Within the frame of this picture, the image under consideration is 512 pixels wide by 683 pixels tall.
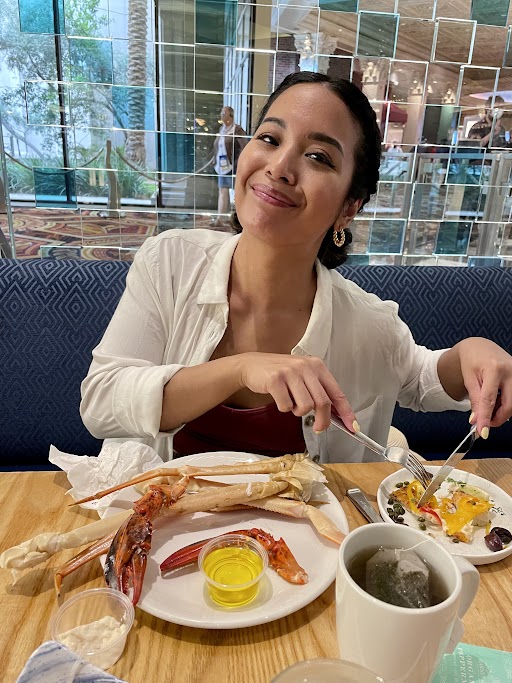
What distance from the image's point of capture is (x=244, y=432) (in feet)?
4.64

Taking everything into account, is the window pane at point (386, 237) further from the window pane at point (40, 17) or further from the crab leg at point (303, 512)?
the crab leg at point (303, 512)

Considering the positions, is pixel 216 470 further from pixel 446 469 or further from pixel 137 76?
pixel 137 76

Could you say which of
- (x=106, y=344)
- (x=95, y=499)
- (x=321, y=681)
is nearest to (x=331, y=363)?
(x=106, y=344)

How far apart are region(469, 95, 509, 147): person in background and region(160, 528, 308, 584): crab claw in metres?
3.10

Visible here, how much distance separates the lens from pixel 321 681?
17.8 inches

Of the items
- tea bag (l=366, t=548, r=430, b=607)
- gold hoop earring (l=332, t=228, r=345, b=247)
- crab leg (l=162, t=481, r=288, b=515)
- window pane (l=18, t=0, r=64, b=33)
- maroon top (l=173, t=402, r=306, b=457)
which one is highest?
window pane (l=18, t=0, r=64, b=33)

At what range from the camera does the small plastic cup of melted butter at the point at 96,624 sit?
672mm

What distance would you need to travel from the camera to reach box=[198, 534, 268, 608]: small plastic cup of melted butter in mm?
750

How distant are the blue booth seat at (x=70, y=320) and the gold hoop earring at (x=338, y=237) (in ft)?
1.43

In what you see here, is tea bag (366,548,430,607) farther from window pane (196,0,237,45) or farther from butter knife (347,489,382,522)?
window pane (196,0,237,45)

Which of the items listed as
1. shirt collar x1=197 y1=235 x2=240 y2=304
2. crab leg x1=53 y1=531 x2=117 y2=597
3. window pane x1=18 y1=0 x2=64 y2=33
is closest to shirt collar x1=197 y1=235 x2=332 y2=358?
shirt collar x1=197 y1=235 x2=240 y2=304

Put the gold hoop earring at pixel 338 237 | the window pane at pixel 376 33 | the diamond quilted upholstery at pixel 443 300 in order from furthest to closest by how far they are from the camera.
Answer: the window pane at pixel 376 33
the diamond quilted upholstery at pixel 443 300
the gold hoop earring at pixel 338 237

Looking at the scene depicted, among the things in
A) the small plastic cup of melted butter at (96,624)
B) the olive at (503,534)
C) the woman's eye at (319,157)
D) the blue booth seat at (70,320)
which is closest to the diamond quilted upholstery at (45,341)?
the blue booth seat at (70,320)

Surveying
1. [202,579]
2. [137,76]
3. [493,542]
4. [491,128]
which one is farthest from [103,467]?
[491,128]
